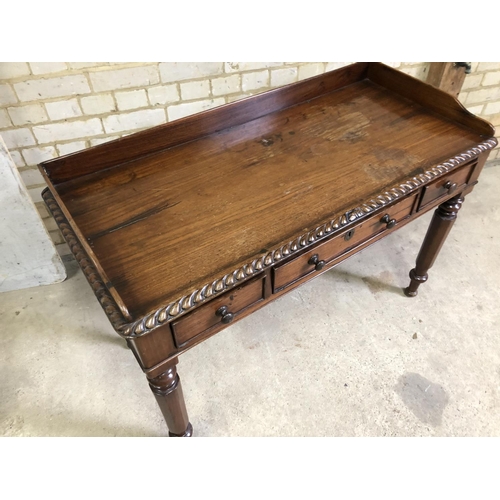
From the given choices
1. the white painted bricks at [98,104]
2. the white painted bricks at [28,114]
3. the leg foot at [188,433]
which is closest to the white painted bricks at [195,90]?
the white painted bricks at [98,104]

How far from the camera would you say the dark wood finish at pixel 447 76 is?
87.5 inches

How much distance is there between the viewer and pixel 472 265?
2.20m

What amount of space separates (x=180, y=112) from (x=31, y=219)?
32.6 inches

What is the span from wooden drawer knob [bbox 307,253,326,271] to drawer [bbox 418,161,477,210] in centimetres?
48

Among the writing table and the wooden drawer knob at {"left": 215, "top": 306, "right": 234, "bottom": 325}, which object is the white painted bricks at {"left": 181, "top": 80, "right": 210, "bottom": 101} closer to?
the writing table

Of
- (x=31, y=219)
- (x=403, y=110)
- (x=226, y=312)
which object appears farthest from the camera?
(x=31, y=219)

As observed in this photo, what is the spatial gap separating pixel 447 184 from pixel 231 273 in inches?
36.9

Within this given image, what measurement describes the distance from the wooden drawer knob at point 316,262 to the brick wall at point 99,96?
1052 millimetres

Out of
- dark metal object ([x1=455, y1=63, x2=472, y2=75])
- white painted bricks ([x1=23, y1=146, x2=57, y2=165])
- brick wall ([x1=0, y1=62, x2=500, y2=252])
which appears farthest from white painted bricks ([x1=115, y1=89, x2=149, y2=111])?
dark metal object ([x1=455, y1=63, x2=472, y2=75])

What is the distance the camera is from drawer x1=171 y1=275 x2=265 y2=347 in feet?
3.77

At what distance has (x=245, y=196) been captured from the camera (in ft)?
4.53

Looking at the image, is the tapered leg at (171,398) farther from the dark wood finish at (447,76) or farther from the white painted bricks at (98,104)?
the dark wood finish at (447,76)
